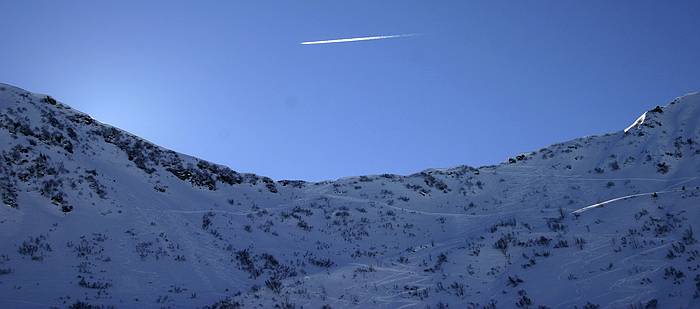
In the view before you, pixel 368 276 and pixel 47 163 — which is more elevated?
pixel 47 163

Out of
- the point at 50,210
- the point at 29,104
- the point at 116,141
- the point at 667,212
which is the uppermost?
the point at 29,104

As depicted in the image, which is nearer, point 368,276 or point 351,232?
point 368,276

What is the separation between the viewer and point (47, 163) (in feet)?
72.6

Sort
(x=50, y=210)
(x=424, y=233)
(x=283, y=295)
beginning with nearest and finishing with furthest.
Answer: (x=283, y=295) → (x=50, y=210) → (x=424, y=233)

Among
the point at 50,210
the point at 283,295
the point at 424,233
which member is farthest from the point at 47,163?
the point at 424,233

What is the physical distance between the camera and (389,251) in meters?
22.9

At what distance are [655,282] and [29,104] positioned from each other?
34.1 metres

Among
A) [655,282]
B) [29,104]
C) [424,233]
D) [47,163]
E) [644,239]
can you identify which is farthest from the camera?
[29,104]

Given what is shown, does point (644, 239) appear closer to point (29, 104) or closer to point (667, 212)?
point (667, 212)

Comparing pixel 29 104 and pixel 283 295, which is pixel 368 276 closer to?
pixel 283 295

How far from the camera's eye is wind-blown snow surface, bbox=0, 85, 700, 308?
12008 millimetres

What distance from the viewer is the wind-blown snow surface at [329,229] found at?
12008mm

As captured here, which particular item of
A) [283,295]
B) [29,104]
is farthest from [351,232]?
[29,104]

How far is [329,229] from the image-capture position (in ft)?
90.5
